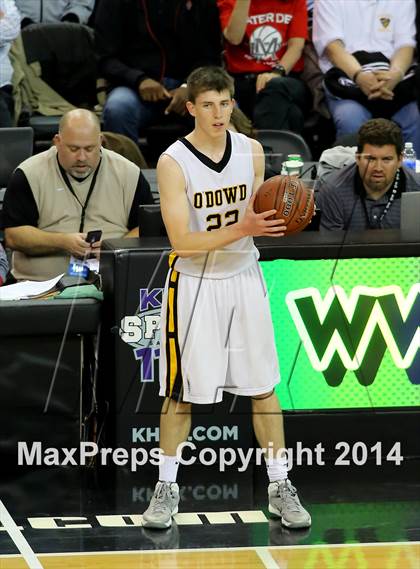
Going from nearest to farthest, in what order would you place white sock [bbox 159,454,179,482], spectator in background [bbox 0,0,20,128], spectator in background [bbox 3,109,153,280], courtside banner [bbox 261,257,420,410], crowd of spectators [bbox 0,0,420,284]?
1. white sock [bbox 159,454,179,482]
2. courtside banner [bbox 261,257,420,410]
3. spectator in background [bbox 3,109,153,280]
4. spectator in background [bbox 0,0,20,128]
5. crowd of spectators [bbox 0,0,420,284]

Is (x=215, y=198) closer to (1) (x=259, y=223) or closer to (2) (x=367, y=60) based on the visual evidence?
(1) (x=259, y=223)

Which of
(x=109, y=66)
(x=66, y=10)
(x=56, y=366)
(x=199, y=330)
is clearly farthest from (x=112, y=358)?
(x=66, y=10)

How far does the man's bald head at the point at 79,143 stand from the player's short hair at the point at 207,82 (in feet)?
5.90

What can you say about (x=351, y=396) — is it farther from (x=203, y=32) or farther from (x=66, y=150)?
(x=203, y=32)

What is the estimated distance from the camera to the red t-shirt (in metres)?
10.4

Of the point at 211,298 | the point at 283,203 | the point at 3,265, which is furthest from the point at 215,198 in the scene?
the point at 3,265

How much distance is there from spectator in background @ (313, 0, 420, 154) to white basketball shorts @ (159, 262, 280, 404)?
4303 millimetres

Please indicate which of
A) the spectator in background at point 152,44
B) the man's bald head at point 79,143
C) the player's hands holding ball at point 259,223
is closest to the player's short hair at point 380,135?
the man's bald head at point 79,143

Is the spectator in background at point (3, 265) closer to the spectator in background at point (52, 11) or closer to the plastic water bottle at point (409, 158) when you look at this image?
the plastic water bottle at point (409, 158)

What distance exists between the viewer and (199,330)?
5996 millimetres

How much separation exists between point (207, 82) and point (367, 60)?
15.2 ft

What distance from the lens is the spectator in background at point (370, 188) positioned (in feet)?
25.1

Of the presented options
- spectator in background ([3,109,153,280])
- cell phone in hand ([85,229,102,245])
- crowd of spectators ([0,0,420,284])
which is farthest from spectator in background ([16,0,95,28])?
cell phone in hand ([85,229,102,245])

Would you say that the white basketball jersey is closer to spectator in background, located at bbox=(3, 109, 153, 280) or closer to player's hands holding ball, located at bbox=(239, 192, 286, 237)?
player's hands holding ball, located at bbox=(239, 192, 286, 237)
